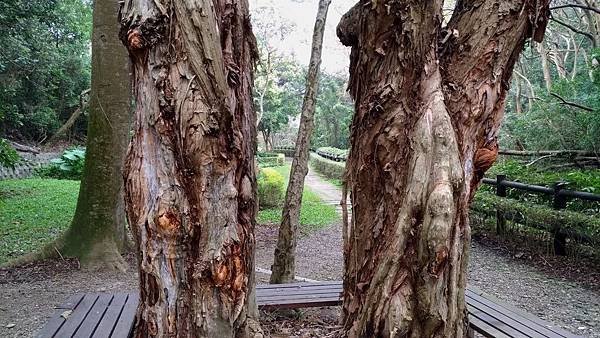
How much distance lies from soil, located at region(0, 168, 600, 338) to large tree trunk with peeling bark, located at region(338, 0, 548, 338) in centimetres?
130

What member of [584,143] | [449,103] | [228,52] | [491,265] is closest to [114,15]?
[228,52]

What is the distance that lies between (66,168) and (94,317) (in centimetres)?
1611

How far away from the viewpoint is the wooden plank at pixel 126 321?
2.90m

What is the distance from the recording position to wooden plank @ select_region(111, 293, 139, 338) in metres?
2.90

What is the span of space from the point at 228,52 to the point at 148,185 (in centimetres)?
76

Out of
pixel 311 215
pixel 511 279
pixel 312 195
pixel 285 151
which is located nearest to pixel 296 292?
pixel 511 279

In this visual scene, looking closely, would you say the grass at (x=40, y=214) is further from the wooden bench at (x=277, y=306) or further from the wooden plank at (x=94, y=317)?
the wooden bench at (x=277, y=306)

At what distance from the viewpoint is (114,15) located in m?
6.31

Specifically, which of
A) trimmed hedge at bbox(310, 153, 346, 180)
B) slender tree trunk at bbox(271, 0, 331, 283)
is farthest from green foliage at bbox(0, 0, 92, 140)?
trimmed hedge at bbox(310, 153, 346, 180)

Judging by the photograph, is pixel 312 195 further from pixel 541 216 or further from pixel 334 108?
pixel 334 108

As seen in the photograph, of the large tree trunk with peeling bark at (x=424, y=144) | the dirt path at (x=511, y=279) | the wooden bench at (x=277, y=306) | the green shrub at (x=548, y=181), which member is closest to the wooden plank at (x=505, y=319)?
the wooden bench at (x=277, y=306)

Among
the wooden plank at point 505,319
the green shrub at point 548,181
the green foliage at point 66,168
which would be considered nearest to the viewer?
the wooden plank at point 505,319

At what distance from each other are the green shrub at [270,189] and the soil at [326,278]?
422cm

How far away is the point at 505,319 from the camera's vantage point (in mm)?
3314
